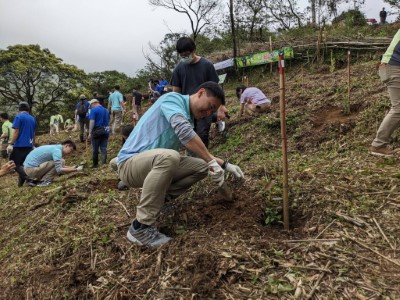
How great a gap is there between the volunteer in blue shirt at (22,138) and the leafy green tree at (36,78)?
17657mm

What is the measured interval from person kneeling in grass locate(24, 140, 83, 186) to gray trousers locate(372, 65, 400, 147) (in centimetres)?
538

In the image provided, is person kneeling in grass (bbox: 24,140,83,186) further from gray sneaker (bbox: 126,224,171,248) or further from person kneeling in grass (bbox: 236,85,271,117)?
gray sneaker (bbox: 126,224,171,248)

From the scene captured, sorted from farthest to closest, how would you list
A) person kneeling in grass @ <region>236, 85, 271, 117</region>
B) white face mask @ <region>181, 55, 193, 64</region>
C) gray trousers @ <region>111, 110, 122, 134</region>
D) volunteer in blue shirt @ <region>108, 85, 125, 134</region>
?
1. gray trousers @ <region>111, 110, 122, 134</region>
2. volunteer in blue shirt @ <region>108, 85, 125, 134</region>
3. person kneeling in grass @ <region>236, 85, 271, 117</region>
4. white face mask @ <region>181, 55, 193, 64</region>

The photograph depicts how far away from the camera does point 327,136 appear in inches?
206

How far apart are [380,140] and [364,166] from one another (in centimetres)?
57

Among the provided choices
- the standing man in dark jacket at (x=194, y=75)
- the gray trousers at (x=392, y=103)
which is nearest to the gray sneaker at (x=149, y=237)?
the standing man in dark jacket at (x=194, y=75)

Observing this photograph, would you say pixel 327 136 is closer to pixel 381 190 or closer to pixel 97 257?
pixel 381 190

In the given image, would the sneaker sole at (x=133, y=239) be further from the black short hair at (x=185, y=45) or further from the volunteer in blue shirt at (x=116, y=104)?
the volunteer in blue shirt at (x=116, y=104)

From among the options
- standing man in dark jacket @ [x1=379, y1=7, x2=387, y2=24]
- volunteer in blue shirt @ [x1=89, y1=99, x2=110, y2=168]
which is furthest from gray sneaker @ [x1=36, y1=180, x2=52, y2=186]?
standing man in dark jacket @ [x1=379, y1=7, x2=387, y2=24]

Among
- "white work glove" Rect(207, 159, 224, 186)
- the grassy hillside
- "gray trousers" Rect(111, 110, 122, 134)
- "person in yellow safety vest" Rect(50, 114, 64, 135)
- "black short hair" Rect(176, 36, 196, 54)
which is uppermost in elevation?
"black short hair" Rect(176, 36, 196, 54)

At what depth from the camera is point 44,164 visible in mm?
6539

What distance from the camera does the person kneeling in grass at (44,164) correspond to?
654cm

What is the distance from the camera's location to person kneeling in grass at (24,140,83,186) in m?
6.54

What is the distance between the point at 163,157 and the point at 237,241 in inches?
33.0
